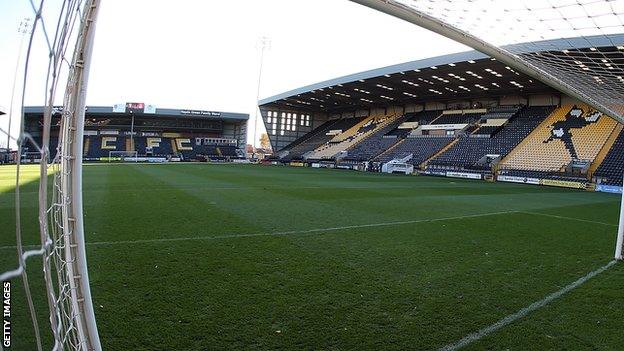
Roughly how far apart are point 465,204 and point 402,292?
31.4 ft

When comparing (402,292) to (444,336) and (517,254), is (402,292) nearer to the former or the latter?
(444,336)

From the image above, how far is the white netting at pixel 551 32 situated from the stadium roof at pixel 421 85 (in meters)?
16.2

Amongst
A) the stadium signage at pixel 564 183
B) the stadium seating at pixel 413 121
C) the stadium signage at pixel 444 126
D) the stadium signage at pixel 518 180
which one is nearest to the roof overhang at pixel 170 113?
the stadium seating at pixel 413 121

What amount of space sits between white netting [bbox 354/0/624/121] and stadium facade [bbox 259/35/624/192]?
13.3 meters

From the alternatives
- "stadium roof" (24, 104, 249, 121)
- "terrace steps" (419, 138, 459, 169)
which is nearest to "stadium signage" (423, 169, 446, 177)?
"terrace steps" (419, 138, 459, 169)

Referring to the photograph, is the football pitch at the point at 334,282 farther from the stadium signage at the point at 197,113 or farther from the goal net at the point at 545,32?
the stadium signage at the point at 197,113

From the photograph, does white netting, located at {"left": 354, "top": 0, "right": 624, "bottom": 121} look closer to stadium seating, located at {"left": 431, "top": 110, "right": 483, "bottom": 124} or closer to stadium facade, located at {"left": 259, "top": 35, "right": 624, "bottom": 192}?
stadium facade, located at {"left": 259, "top": 35, "right": 624, "bottom": 192}

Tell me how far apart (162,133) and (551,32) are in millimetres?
57467

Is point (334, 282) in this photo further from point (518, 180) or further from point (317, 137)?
point (317, 137)

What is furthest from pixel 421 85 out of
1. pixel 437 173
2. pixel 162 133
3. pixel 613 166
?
pixel 162 133

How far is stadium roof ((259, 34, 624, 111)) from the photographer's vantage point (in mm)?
28716

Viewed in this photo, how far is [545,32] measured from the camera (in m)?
8.67

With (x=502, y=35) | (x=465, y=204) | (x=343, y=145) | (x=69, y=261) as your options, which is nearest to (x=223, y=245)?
(x=69, y=261)

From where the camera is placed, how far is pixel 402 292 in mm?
4559
